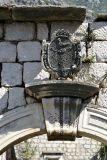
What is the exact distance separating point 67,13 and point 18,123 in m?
1.50

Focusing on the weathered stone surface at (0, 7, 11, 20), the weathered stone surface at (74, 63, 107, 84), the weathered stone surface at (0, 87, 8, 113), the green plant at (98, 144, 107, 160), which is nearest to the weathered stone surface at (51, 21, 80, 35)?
the weathered stone surface at (74, 63, 107, 84)

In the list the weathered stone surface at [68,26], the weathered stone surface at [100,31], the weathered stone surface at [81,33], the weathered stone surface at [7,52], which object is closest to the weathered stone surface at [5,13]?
the weathered stone surface at [7,52]

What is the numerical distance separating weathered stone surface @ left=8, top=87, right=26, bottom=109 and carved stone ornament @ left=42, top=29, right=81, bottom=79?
0.49m

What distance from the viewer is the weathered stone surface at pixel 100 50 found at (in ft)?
22.1

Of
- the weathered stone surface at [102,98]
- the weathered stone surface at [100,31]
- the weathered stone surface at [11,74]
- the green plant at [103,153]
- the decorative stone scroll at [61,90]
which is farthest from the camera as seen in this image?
the green plant at [103,153]

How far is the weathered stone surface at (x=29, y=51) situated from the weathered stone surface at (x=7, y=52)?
8 centimetres

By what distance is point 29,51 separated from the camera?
673cm

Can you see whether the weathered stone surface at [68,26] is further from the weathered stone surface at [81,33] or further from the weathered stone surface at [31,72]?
the weathered stone surface at [31,72]

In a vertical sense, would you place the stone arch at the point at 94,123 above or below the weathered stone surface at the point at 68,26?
below

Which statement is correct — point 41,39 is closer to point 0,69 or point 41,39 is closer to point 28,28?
point 28,28

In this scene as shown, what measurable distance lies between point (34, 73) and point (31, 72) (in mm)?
40

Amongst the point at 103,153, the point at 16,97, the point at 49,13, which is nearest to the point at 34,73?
the point at 16,97

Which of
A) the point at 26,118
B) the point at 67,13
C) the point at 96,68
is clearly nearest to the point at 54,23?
the point at 67,13

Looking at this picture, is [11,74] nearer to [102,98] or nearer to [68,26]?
[68,26]
